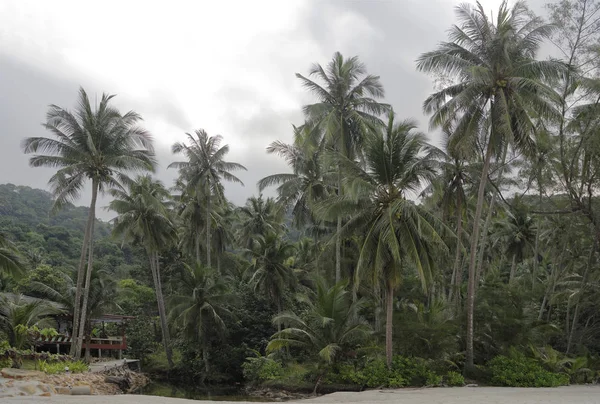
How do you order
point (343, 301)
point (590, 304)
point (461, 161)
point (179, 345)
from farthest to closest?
point (179, 345) → point (590, 304) → point (461, 161) → point (343, 301)

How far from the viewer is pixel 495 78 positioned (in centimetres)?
1806

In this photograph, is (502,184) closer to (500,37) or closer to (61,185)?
(500,37)

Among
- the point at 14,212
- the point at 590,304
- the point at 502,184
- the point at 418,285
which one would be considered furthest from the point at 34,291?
the point at 14,212

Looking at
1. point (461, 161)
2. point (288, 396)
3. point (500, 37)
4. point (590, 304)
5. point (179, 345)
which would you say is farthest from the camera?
point (179, 345)

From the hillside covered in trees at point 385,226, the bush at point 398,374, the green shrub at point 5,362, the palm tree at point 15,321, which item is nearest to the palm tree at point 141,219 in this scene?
the hillside covered in trees at point 385,226

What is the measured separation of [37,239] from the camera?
54219mm

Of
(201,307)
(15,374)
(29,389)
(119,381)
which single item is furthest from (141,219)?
(29,389)

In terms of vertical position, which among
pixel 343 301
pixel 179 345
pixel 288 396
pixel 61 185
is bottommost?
pixel 288 396

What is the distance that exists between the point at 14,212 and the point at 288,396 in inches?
2795

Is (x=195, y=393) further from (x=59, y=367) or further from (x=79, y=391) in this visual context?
(x=79, y=391)

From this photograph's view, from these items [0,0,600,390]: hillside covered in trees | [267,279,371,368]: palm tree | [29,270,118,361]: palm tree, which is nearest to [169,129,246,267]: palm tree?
[0,0,600,390]: hillside covered in trees

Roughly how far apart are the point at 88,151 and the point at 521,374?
21.7 metres

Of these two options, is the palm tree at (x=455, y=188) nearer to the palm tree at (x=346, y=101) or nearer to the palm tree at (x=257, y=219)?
the palm tree at (x=346, y=101)

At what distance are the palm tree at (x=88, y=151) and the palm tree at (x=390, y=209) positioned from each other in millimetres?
12050
